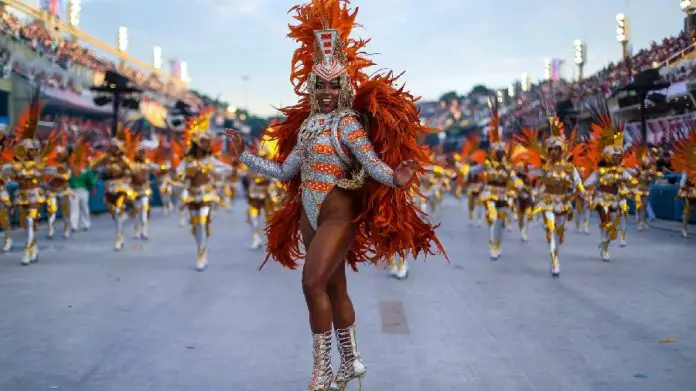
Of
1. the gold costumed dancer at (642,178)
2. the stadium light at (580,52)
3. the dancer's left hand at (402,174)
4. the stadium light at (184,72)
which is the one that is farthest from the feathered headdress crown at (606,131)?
the stadium light at (184,72)

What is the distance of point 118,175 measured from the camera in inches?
587

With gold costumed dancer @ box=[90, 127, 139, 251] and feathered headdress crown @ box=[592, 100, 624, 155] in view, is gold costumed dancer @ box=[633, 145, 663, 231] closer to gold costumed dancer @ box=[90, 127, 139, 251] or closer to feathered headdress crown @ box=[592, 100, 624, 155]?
feathered headdress crown @ box=[592, 100, 624, 155]

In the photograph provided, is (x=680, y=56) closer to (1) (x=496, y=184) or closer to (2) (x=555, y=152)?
(1) (x=496, y=184)

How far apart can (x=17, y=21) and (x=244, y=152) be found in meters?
30.1

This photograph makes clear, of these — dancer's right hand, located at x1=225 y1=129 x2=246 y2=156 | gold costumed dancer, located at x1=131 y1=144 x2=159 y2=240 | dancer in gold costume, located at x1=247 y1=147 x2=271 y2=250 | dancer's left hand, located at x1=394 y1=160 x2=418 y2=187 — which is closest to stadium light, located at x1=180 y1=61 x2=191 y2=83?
gold costumed dancer, located at x1=131 y1=144 x2=159 y2=240

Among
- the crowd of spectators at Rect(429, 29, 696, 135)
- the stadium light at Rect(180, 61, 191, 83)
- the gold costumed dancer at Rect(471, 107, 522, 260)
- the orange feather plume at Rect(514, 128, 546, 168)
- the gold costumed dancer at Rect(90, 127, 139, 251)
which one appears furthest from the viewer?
the stadium light at Rect(180, 61, 191, 83)

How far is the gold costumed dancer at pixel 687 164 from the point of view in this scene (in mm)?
13891

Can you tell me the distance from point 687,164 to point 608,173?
2342mm

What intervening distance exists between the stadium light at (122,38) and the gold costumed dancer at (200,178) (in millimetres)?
59149

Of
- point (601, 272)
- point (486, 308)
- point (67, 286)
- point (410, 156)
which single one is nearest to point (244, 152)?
point (410, 156)

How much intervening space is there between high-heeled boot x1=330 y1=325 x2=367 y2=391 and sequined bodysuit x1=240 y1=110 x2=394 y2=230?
75 centimetres

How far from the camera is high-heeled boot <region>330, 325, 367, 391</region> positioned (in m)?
4.76

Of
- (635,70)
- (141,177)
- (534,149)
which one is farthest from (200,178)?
(635,70)

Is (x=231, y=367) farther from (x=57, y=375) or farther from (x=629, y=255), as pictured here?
(x=629, y=255)
